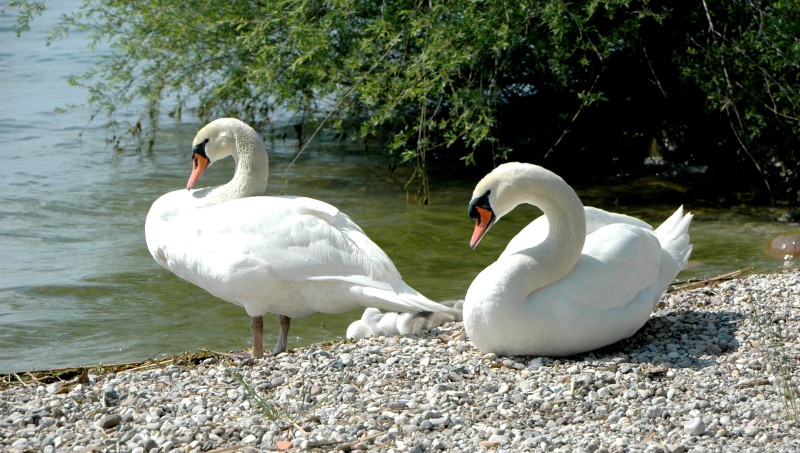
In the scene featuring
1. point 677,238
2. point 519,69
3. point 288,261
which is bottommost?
point 288,261

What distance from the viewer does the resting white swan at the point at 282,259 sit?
6.32 metres

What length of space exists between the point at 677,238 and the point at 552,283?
1.32 meters

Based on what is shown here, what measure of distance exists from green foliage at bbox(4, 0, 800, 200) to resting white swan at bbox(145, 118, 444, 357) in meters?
3.53

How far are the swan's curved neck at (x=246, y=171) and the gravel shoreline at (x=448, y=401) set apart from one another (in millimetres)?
1644

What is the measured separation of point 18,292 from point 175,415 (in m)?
4.93

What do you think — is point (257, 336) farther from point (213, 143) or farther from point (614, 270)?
point (614, 270)

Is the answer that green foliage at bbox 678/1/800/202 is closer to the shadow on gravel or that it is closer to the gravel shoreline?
the shadow on gravel

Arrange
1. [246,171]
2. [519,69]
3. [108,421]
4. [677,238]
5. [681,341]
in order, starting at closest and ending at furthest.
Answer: [108,421] < [681,341] < [677,238] < [246,171] < [519,69]

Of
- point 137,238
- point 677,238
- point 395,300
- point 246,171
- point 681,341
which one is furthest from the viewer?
point 137,238

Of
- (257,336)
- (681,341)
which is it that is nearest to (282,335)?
(257,336)

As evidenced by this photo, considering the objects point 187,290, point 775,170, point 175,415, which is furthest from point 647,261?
point 775,170

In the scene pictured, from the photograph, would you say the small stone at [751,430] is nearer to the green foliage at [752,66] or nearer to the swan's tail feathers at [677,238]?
the swan's tail feathers at [677,238]

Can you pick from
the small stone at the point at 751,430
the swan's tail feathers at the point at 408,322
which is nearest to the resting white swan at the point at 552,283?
the swan's tail feathers at the point at 408,322

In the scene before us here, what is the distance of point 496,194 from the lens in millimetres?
5668
